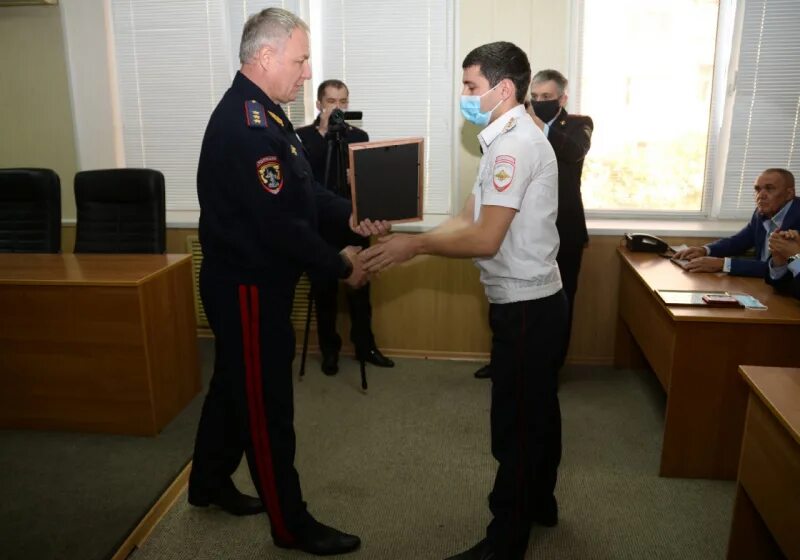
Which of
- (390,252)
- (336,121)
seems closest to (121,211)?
(336,121)

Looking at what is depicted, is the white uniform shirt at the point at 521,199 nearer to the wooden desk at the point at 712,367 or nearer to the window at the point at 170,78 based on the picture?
the wooden desk at the point at 712,367

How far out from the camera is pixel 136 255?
306cm

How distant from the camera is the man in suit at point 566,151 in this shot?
2.92m

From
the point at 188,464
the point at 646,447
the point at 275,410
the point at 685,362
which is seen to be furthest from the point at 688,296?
the point at 188,464

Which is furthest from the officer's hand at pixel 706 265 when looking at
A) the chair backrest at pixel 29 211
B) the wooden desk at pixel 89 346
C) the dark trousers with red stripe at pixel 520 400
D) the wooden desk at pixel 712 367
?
the chair backrest at pixel 29 211

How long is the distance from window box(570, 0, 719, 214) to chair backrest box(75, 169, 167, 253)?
2359 millimetres

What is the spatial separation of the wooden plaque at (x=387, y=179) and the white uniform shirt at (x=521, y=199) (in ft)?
1.70

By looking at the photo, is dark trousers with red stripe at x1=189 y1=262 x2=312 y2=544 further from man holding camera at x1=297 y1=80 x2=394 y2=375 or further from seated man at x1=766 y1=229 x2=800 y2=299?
seated man at x1=766 y1=229 x2=800 y2=299

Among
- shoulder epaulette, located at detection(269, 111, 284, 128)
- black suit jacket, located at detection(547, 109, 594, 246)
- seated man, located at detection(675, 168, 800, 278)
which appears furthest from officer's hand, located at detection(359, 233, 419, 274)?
seated man, located at detection(675, 168, 800, 278)

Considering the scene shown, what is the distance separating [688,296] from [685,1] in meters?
1.87

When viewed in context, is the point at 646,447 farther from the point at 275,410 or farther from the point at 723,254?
the point at 275,410

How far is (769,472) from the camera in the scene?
149cm

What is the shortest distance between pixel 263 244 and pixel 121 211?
1.94 meters

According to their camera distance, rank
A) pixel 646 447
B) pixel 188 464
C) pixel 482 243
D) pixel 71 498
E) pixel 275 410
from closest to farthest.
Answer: pixel 482 243, pixel 275 410, pixel 71 498, pixel 188 464, pixel 646 447
